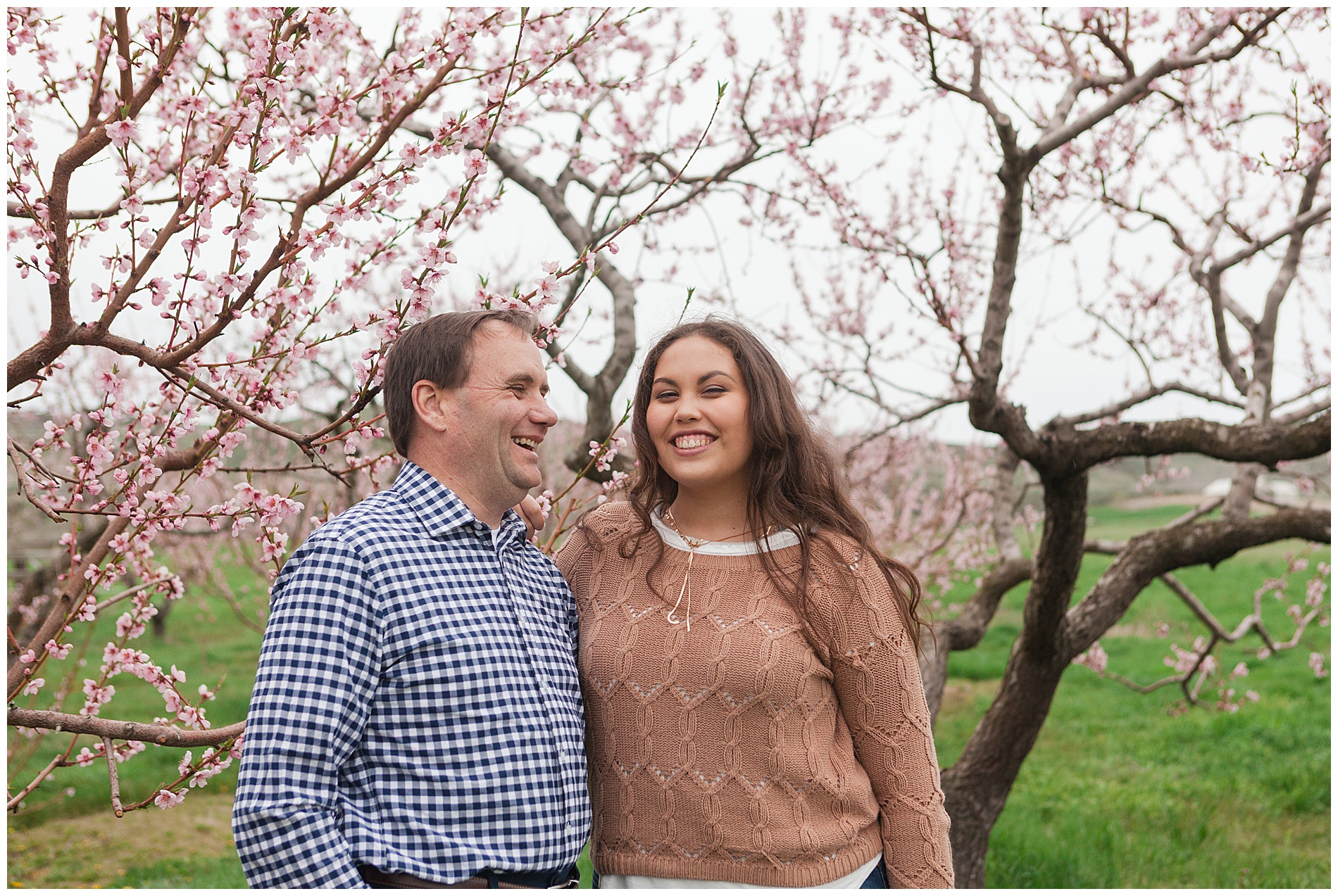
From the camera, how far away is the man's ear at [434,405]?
1.81m

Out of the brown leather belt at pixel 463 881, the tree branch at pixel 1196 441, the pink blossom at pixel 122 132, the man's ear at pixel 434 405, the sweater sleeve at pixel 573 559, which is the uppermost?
the pink blossom at pixel 122 132

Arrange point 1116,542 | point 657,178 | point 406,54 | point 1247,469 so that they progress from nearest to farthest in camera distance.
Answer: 1. point 406,54
2. point 657,178
3. point 1247,469
4. point 1116,542

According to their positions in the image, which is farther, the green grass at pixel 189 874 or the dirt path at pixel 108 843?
the dirt path at pixel 108 843

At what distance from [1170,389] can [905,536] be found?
4822 mm

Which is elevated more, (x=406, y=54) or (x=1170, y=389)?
(x=406, y=54)

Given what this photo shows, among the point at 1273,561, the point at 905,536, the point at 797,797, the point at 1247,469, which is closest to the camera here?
the point at 797,797

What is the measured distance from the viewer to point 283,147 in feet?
6.70

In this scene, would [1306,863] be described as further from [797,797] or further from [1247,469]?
[797,797]

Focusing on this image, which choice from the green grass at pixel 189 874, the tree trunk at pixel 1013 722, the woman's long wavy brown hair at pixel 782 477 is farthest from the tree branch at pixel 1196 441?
the green grass at pixel 189 874

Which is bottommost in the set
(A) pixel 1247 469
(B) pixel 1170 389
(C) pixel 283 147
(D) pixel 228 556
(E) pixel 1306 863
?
(E) pixel 1306 863

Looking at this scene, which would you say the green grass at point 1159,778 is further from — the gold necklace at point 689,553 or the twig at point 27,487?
the twig at point 27,487

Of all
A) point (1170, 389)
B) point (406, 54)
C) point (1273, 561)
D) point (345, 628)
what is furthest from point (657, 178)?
point (1273, 561)

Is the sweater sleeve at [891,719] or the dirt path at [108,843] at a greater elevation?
the sweater sleeve at [891,719]

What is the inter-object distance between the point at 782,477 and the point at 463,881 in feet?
3.28
